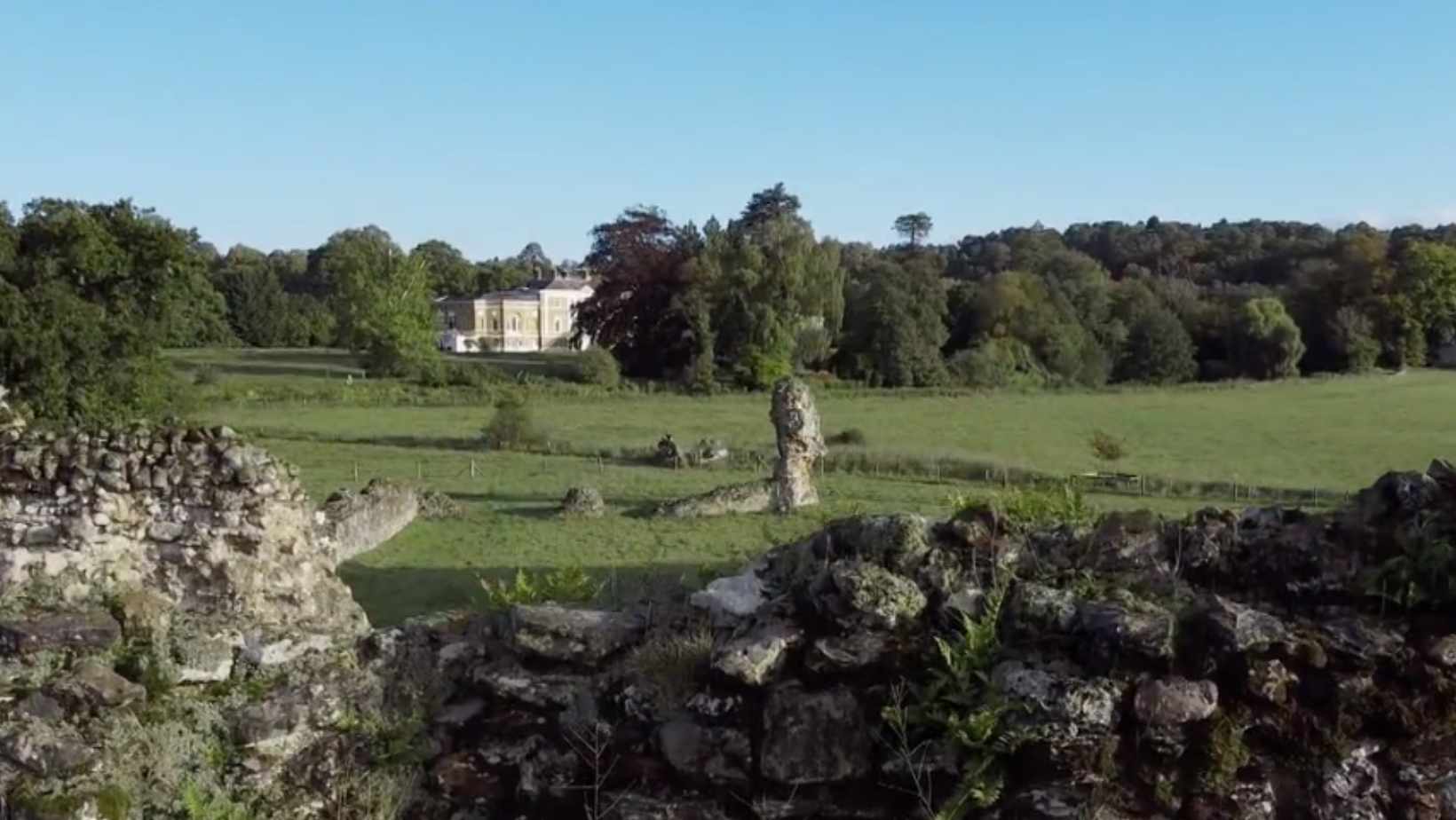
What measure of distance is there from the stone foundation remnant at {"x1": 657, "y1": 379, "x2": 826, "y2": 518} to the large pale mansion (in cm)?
8142

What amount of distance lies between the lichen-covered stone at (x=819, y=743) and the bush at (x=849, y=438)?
34.6m

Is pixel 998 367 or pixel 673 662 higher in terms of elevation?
pixel 673 662

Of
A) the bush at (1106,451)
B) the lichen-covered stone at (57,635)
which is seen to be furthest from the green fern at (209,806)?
the bush at (1106,451)

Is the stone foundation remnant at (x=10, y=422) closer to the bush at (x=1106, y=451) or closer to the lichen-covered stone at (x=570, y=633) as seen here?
the lichen-covered stone at (x=570, y=633)

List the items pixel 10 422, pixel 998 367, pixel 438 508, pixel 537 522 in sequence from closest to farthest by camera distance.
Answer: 1. pixel 10 422
2. pixel 537 522
3. pixel 438 508
4. pixel 998 367

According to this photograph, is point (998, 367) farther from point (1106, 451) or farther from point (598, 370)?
point (1106, 451)

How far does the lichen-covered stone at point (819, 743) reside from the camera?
506 centimetres

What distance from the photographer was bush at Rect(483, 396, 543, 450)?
38.5 m

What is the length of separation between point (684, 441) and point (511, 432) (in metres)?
5.28

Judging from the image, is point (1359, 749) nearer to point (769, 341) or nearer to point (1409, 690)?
point (1409, 690)

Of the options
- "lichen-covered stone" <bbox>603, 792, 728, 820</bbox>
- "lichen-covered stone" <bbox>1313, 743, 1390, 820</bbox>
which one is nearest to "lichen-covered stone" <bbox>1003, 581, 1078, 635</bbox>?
"lichen-covered stone" <bbox>1313, 743, 1390, 820</bbox>

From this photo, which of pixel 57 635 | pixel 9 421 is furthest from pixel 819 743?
pixel 9 421

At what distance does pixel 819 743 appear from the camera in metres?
5.07

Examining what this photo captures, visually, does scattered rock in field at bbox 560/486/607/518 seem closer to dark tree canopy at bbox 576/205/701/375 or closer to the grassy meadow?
the grassy meadow
